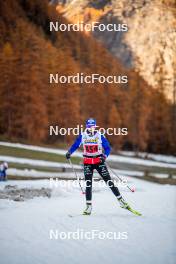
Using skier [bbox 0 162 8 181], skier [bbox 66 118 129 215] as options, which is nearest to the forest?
skier [bbox 0 162 8 181]

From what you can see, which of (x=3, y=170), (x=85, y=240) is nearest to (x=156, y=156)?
(x=3, y=170)

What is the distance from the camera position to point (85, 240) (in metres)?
5.97

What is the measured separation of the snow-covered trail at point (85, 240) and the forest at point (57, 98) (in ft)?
19.2

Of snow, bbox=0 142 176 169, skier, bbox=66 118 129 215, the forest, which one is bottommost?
snow, bbox=0 142 176 169

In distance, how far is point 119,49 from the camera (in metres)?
132

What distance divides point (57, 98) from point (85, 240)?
84.5ft

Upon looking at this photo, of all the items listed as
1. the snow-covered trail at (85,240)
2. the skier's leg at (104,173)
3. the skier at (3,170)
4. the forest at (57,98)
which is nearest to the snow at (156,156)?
the forest at (57,98)

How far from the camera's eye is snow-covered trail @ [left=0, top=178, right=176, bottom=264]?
504 centimetres

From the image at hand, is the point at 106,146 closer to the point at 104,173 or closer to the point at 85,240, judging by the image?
the point at 104,173

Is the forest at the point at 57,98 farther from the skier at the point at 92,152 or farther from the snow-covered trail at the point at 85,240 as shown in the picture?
the snow-covered trail at the point at 85,240

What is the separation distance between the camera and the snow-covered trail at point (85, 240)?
5043mm

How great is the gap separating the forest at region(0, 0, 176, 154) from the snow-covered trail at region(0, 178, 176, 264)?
5864 mm

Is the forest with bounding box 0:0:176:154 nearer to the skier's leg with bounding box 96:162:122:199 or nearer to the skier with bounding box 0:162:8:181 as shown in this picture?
the skier with bounding box 0:162:8:181

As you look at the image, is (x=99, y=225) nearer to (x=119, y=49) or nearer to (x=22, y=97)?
(x=22, y=97)
